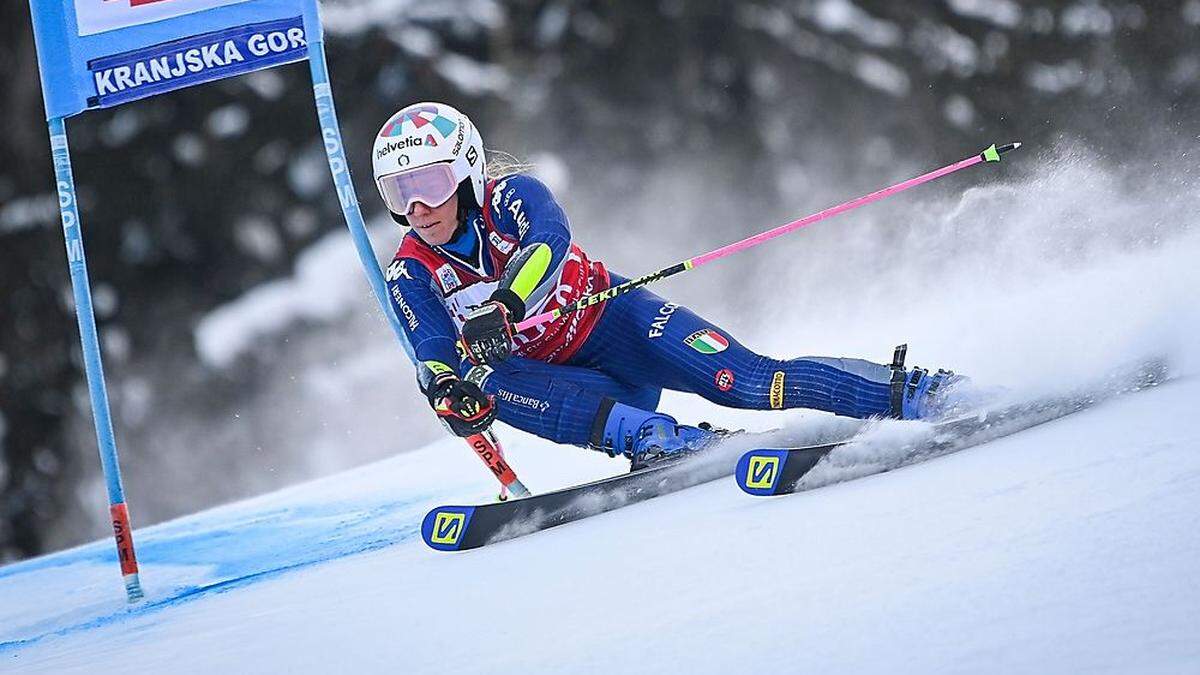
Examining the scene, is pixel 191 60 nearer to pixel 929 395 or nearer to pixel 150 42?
pixel 150 42

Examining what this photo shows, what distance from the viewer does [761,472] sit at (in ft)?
7.45

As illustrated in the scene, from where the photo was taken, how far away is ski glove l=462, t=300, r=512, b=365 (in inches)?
104

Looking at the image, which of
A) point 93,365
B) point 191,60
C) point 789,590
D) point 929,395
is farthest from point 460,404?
point 789,590

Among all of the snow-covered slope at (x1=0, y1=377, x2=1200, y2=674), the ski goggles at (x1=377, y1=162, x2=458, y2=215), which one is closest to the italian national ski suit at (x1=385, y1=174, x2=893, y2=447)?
the ski goggles at (x1=377, y1=162, x2=458, y2=215)

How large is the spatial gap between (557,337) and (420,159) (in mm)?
556

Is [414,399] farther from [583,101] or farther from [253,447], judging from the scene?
[583,101]

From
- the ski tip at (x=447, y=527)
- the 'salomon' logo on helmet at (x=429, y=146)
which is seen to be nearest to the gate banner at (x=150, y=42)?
the 'salomon' logo on helmet at (x=429, y=146)

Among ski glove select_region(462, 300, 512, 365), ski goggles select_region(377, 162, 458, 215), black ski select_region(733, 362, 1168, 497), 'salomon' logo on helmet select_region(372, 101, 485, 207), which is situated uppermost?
'salomon' logo on helmet select_region(372, 101, 485, 207)

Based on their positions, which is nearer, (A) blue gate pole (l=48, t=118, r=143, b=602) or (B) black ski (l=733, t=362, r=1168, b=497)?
(B) black ski (l=733, t=362, r=1168, b=497)

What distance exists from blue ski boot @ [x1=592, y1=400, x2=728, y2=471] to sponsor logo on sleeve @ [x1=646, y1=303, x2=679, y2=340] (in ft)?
0.70

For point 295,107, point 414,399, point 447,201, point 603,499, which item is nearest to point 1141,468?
point 603,499

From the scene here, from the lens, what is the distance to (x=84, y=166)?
602cm

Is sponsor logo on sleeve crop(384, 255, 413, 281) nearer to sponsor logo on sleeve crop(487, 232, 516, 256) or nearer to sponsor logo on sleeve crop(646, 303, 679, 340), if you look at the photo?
sponsor logo on sleeve crop(487, 232, 516, 256)

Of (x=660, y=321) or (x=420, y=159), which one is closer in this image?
(x=420, y=159)
